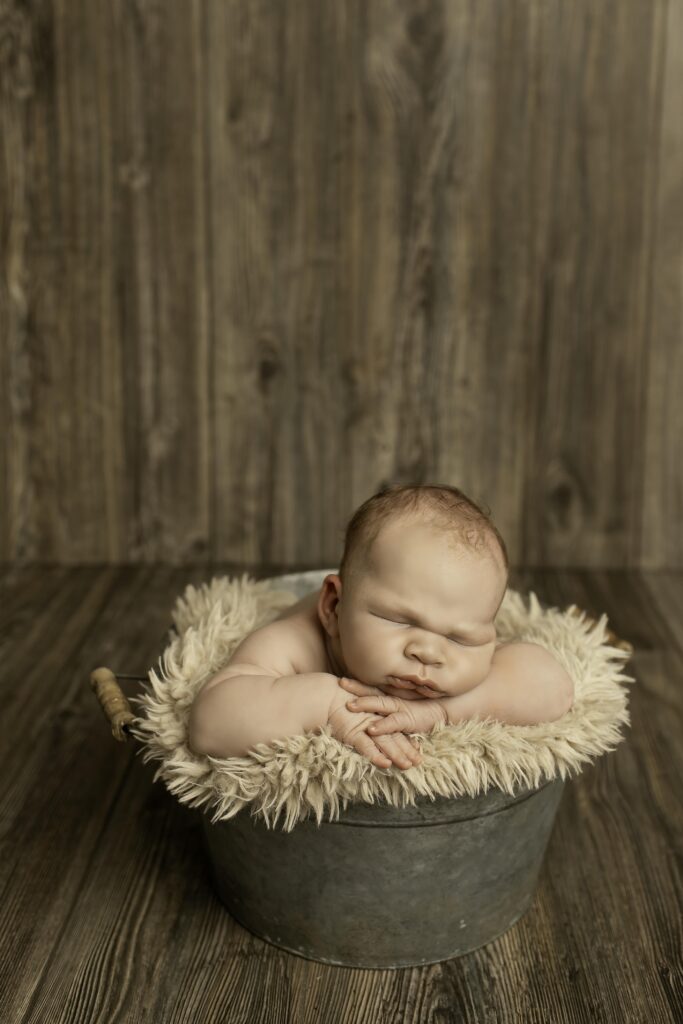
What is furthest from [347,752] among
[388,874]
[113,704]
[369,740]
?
[113,704]

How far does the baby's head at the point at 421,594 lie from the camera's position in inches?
40.8

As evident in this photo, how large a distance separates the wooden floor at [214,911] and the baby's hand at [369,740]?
25 centimetres

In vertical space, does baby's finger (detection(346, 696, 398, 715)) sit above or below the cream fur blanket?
above

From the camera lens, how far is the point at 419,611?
3.40 feet

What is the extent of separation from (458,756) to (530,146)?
1359 millimetres

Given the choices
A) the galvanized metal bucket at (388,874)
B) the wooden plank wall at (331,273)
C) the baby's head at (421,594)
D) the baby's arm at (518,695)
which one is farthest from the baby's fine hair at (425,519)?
the wooden plank wall at (331,273)

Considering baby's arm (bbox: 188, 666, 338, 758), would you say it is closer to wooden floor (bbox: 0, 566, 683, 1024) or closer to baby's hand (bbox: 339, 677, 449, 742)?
baby's hand (bbox: 339, 677, 449, 742)

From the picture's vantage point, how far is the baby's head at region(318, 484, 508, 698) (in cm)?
104

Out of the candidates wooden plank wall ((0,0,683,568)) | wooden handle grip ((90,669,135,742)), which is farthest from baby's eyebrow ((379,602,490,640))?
wooden plank wall ((0,0,683,568))

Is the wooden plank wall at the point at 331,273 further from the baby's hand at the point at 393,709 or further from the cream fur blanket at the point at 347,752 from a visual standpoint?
the baby's hand at the point at 393,709

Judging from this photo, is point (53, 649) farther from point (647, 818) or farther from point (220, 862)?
point (647, 818)

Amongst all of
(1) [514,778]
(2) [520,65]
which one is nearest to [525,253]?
(2) [520,65]

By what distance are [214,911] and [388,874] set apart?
245mm

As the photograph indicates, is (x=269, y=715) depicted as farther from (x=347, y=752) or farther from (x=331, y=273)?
(x=331, y=273)
